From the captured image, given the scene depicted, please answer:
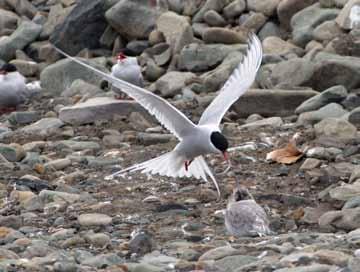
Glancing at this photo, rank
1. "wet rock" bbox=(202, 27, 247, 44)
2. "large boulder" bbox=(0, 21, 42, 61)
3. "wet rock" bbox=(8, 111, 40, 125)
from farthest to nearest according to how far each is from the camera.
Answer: "large boulder" bbox=(0, 21, 42, 61) < "wet rock" bbox=(202, 27, 247, 44) < "wet rock" bbox=(8, 111, 40, 125)

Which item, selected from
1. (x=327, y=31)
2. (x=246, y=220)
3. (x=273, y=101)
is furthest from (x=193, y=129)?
(x=327, y=31)

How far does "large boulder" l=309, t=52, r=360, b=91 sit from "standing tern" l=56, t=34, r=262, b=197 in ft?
8.36

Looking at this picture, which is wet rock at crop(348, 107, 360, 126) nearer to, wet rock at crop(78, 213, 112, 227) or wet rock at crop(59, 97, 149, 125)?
wet rock at crop(59, 97, 149, 125)

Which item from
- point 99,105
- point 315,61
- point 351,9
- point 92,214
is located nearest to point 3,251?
point 92,214

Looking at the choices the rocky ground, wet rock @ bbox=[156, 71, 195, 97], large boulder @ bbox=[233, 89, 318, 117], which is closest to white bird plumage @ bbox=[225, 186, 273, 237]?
the rocky ground

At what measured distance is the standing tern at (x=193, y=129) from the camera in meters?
8.16

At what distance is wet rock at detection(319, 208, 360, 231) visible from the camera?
6973 mm

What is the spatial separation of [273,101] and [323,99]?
62 cm

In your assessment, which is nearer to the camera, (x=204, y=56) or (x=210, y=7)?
(x=204, y=56)

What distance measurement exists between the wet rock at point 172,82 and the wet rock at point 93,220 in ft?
16.5

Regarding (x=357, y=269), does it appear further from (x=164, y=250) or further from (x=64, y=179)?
(x=64, y=179)

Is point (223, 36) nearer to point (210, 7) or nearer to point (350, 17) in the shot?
point (210, 7)

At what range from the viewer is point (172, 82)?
42.3ft

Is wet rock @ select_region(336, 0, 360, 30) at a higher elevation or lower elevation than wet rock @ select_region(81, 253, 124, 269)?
higher
